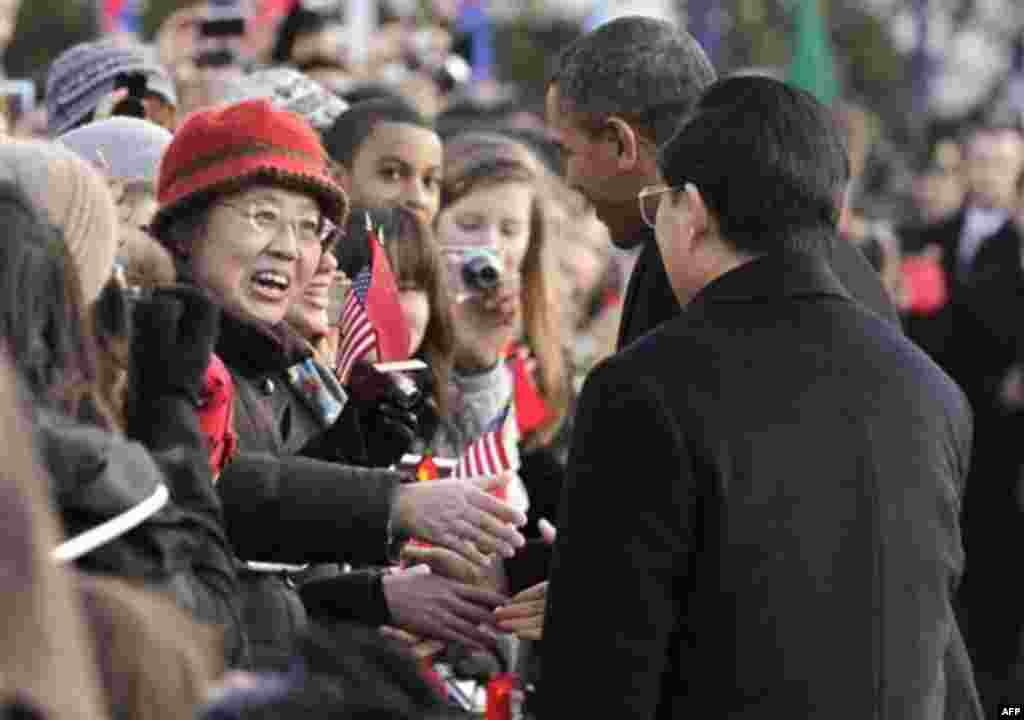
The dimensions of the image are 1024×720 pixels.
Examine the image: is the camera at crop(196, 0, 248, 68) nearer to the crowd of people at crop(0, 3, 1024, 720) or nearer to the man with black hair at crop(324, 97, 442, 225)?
the man with black hair at crop(324, 97, 442, 225)

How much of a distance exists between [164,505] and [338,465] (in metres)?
1.45

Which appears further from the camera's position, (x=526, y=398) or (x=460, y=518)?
(x=526, y=398)

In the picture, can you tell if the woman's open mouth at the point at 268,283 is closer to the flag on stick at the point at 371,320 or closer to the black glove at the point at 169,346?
the flag on stick at the point at 371,320

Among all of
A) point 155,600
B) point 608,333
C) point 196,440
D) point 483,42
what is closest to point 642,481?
point 196,440

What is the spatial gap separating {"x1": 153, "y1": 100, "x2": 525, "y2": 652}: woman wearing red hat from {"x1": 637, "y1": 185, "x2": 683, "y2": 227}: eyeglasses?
2.05 feet

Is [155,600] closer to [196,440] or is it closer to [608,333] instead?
[196,440]

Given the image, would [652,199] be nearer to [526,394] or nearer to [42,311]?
[42,311]

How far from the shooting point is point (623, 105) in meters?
5.88

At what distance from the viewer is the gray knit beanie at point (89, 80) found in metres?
7.18

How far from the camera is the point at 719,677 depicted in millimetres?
4242

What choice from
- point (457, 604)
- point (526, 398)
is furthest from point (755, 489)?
point (526, 398)

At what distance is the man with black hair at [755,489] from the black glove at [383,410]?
0.98 m

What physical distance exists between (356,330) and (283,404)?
20.9 inches

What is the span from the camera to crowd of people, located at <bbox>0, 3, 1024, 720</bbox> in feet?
10.5
